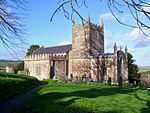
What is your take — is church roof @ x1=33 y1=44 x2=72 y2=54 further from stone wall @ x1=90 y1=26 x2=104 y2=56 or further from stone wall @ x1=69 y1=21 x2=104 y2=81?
stone wall @ x1=90 y1=26 x2=104 y2=56

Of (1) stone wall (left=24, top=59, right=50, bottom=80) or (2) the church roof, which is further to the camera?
(2) the church roof

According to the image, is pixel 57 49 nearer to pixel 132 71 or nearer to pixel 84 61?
pixel 84 61

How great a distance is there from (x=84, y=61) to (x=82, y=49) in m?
2.58

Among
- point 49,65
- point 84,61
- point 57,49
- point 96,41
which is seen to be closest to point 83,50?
point 84,61

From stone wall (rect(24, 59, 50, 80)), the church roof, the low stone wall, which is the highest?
the church roof

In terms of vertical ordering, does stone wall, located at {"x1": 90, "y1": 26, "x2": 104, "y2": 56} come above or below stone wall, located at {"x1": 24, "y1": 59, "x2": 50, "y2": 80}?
above

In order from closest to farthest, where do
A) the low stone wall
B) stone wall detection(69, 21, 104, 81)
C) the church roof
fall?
the low stone wall → stone wall detection(69, 21, 104, 81) → the church roof

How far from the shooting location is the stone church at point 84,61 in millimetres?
59938

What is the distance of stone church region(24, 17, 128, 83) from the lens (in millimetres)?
59938

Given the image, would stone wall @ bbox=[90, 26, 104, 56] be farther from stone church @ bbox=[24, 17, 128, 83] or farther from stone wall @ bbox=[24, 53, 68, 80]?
stone wall @ bbox=[24, 53, 68, 80]

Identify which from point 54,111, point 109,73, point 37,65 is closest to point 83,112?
point 54,111

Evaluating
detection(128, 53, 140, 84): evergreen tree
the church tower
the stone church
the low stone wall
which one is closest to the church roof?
the stone church

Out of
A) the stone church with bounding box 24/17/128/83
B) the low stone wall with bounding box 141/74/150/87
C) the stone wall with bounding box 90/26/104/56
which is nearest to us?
the low stone wall with bounding box 141/74/150/87

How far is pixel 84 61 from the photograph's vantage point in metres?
63.7
